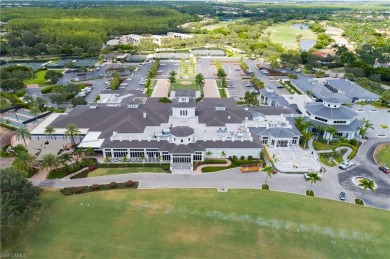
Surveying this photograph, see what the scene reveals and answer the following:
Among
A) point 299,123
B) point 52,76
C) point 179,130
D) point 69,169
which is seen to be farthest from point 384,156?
point 52,76

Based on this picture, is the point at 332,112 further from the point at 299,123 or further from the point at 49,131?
the point at 49,131

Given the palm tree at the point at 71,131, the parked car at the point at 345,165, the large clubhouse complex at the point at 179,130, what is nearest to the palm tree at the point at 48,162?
the large clubhouse complex at the point at 179,130

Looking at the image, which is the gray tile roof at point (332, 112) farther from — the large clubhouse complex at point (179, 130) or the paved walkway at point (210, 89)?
the paved walkway at point (210, 89)

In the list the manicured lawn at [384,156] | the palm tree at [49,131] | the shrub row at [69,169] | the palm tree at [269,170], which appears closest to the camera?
the palm tree at [269,170]

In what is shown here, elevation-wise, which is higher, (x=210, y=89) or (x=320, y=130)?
(x=320, y=130)

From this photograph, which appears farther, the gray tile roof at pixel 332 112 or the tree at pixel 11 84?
the tree at pixel 11 84

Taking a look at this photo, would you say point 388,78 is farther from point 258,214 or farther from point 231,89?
point 258,214

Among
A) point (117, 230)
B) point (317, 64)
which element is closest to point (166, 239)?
point (117, 230)

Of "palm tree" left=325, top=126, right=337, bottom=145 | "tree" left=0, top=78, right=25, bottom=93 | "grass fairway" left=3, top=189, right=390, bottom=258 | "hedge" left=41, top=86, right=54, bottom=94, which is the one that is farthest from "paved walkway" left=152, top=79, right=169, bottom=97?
"grass fairway" left=3, top=189, right=390, bottom=258
